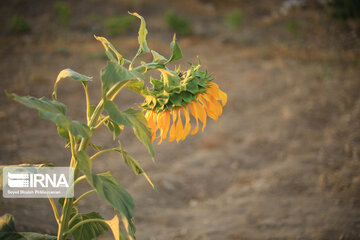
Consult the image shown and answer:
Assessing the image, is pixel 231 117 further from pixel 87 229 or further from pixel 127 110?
pixel 127 110

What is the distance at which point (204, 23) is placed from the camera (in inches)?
257

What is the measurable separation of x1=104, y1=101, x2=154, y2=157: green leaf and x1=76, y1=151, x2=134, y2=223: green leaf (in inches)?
5.9

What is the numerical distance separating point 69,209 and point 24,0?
6310 mm

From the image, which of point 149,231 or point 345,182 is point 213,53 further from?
point 149,231

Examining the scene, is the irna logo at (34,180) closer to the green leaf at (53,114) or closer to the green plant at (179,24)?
the green leaf at (53,114)

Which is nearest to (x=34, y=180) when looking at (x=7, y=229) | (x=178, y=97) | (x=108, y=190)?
(x=7, y=229)

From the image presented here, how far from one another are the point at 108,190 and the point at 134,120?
0.72ft

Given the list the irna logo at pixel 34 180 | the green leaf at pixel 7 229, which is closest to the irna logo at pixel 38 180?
the irna logo at pixel 34 180

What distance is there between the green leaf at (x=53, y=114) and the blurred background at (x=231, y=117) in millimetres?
1325

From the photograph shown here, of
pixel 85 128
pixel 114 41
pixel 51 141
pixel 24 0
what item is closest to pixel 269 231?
pixel 85 128

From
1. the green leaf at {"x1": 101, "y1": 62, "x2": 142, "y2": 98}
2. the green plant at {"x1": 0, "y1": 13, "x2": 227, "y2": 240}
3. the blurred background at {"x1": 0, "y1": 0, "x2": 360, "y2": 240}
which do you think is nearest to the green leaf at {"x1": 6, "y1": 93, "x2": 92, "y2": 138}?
the green plant at {"x1": 0, "y1": 13, "x2": 227, "y2": 240}

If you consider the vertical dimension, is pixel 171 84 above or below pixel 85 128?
above

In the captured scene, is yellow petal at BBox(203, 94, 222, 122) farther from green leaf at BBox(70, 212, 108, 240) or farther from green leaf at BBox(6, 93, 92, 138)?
green leaf at BBox(70, 212, 108, 240)

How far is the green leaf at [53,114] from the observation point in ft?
3.22
